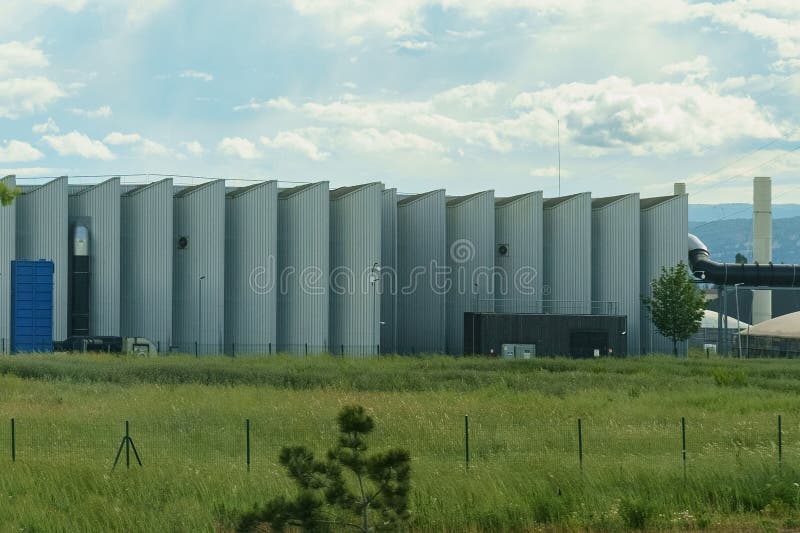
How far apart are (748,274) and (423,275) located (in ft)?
68.0

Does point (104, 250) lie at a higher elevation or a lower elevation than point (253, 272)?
higher

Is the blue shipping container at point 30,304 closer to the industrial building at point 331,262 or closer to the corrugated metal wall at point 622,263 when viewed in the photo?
the industrial building at point 331,262

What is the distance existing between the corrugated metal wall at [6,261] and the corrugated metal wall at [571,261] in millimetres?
28881

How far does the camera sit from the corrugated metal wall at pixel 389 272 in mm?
58094

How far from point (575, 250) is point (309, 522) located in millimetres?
50016

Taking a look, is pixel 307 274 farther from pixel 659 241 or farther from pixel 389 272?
pixel 659 241

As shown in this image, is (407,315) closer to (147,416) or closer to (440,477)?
(147,416)

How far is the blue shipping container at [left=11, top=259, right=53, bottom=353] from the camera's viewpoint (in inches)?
2010

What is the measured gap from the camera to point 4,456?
20938mm

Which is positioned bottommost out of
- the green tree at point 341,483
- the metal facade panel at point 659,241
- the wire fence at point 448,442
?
the wire fence at point 448,442

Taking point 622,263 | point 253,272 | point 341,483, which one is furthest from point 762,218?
point 341,483

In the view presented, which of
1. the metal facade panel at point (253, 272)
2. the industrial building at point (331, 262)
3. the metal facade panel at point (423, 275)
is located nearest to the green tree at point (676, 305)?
the industrial building at point (331, 262)

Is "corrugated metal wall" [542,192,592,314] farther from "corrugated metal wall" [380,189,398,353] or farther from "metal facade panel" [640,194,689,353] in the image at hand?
"corrugated metal wall" [380,189,398,353]

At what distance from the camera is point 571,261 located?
6019cm
